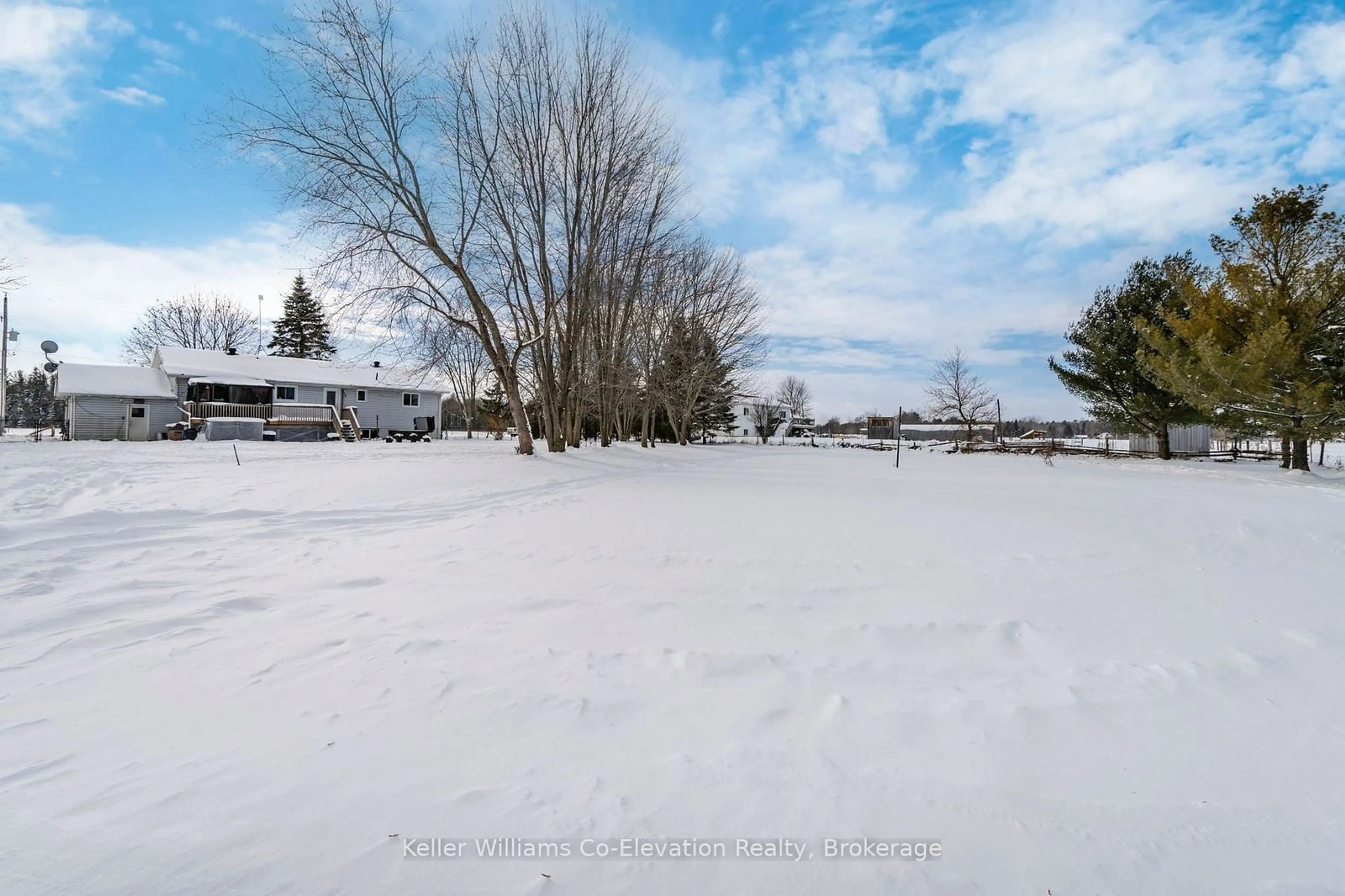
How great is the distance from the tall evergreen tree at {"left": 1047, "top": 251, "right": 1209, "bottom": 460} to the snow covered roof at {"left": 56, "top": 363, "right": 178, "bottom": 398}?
38989 mm

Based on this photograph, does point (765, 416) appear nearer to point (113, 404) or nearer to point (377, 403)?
point (377, 403)

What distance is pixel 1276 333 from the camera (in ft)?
44.9

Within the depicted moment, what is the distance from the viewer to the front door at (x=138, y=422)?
24.3 metres

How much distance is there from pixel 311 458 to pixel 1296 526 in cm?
1786

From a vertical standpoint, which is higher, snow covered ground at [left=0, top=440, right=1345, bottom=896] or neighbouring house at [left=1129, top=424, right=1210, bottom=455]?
neighbouring house at [left=1129, top=424, right=1210, bottom=455]

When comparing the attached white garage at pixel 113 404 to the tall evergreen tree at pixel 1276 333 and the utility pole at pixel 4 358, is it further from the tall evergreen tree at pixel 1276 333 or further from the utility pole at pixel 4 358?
the tall evergreen tree at pixel 1276 333

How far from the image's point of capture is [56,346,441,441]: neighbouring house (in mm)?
23781

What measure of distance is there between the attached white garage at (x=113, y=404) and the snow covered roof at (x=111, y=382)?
0.07ft

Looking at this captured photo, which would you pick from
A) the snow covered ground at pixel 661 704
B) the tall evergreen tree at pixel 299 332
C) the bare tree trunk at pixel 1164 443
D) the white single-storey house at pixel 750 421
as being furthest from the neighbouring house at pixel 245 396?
the white single-storey house at pixel 750 421

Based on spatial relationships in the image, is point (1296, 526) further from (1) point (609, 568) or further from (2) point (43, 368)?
(2) point (43, 368)

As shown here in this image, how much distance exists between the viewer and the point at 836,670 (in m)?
3.11

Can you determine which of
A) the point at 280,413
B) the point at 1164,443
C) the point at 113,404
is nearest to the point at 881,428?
the point at 1164,443

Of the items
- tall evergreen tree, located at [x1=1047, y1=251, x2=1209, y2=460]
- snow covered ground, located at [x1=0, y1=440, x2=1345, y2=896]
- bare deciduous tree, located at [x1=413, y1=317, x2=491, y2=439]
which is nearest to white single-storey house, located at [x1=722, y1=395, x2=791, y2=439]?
bare deciduous tree, located at [x1=413, y1=317, x2=491, y2=439]

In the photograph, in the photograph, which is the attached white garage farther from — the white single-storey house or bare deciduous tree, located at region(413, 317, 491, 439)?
the white single-storey house
